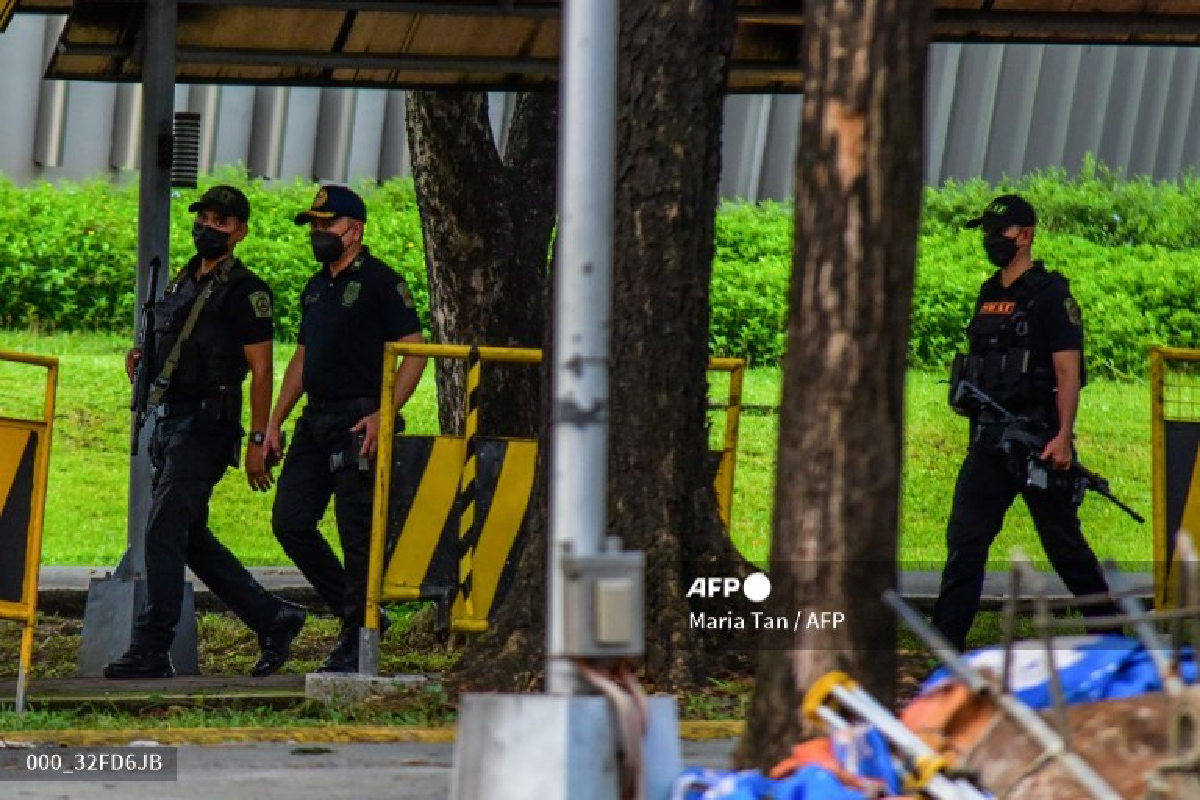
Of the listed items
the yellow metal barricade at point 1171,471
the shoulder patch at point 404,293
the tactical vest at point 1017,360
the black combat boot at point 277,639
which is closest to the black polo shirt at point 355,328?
the shoulder patch at point 404,293

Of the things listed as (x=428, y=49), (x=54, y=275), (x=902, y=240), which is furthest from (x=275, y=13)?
(x=54, y=275)

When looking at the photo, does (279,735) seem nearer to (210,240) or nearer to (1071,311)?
(210,240)

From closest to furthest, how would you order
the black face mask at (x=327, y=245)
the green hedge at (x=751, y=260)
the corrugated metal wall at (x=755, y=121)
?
the black face mask at (x=327, y=245), the green hedge at (x=751, y=260), the corrugated metal wall at (x=755, y=121)

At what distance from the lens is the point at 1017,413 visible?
10.1 m

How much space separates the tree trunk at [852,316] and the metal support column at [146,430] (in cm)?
465

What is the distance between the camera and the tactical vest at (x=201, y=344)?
33.1ft

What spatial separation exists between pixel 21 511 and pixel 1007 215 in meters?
4.03

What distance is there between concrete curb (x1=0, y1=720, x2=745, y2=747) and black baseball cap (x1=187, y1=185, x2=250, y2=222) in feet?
8.18

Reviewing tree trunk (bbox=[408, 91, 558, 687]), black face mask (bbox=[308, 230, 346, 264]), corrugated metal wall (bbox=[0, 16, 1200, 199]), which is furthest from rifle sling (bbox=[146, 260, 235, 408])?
corrugated metal wall (bbox=[0, 16, 1200, 199])

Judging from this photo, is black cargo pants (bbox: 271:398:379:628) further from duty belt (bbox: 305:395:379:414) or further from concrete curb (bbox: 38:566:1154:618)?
concrete curb (bbox: 38:566:1154:618)

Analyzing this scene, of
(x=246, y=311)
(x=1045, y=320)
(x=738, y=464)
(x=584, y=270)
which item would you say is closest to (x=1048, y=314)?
(x=1045, y=320)

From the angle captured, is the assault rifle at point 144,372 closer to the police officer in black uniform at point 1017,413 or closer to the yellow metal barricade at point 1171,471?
the police officer in black uniform at point 1017,413

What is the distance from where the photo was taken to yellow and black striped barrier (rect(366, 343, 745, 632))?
9.53 metres

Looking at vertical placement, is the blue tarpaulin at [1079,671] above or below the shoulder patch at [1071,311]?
below
